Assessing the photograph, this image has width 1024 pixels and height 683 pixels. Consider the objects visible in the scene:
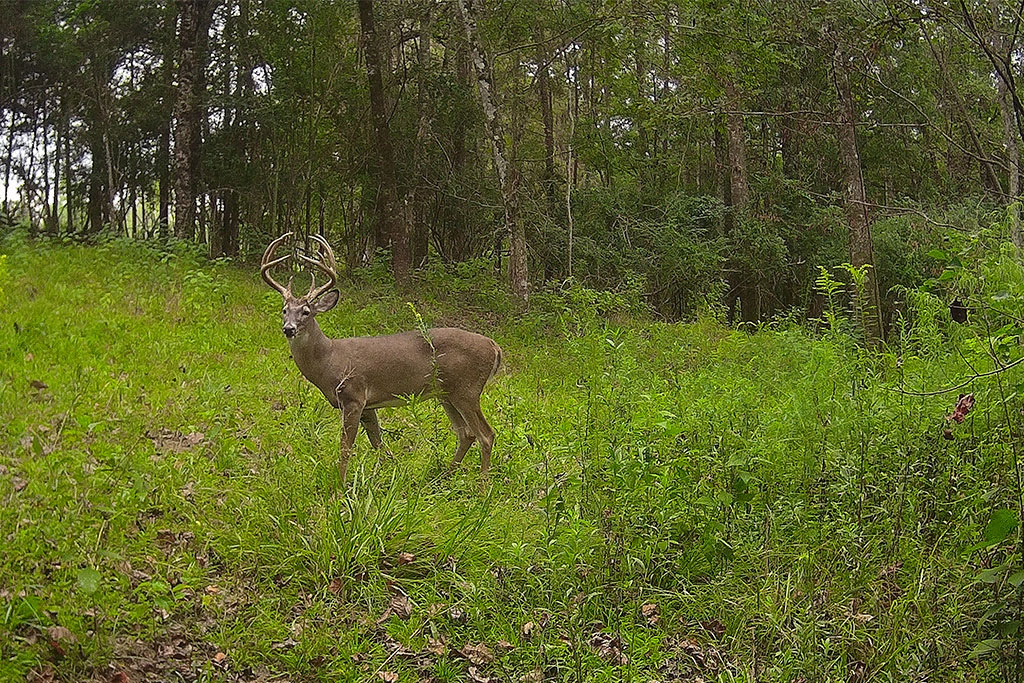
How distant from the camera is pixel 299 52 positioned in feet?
56.3

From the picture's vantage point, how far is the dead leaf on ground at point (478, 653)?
471 cm

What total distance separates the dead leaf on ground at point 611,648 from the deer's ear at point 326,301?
11.8 feet

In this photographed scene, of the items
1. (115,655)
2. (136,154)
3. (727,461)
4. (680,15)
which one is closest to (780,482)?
(727,461)

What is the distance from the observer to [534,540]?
560 centimetres

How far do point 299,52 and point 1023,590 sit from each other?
15.4 metres

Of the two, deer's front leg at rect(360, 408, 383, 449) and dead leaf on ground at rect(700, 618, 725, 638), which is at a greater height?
deer's front leg at rect(360, 408, 383, 449)

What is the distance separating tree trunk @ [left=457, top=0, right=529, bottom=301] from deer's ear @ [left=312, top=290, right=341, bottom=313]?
6.59 metres

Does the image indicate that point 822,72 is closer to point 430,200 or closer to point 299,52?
point 430,200

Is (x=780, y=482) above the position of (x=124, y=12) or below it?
below

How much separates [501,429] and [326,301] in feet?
6.01

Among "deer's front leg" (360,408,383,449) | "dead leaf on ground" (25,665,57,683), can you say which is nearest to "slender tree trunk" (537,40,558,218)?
"deer's front leg" (360,408,383,449)

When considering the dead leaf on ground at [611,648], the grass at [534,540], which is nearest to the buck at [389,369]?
the grass at [534,540]

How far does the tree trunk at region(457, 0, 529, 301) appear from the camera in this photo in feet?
44.5

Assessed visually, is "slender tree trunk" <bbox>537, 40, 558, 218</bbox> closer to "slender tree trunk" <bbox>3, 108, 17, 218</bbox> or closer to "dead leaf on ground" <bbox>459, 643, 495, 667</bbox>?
"slender tree trunk" <bbox>3, 108, 17, 218</bbox>
